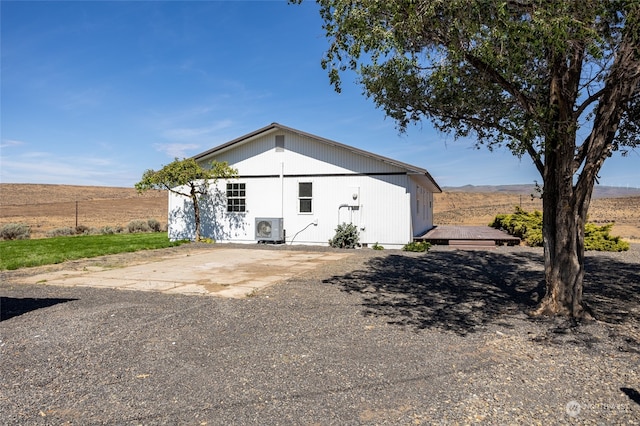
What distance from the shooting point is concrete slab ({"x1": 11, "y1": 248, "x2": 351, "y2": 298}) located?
780cm

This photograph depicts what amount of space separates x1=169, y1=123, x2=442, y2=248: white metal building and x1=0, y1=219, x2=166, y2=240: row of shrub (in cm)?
730

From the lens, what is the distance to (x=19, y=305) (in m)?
6.34

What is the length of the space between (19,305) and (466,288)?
761cm

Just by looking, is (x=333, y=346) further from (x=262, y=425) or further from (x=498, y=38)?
(x=498, y=38)

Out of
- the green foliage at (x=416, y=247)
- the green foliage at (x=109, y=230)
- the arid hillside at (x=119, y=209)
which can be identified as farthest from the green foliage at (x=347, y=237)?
the arid hillside at (x=119, y=209)

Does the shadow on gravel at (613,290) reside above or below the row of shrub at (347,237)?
below

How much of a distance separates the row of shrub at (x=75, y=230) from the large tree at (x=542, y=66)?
19.9 m

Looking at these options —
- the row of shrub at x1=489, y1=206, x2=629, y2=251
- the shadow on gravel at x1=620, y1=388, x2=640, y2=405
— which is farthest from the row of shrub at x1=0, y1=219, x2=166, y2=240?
the shadow on gravel at x1=620, y1=388, x2=640, y2=405

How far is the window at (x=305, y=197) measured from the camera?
1623 cm

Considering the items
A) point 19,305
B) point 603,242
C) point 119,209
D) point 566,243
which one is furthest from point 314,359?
point 119,209

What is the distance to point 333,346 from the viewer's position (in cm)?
448

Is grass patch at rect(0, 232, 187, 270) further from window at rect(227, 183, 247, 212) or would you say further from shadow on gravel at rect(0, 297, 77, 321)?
shadow on gravel at rect(0, 297, 77, 321)

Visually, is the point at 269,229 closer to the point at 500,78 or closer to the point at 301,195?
the point at 301,195

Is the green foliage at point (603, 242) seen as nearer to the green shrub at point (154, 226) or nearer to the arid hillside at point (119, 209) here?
the arid hillside at point (119, 209)
